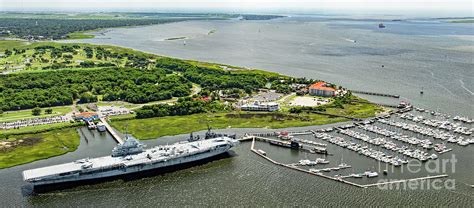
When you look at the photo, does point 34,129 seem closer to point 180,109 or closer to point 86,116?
point 86,116

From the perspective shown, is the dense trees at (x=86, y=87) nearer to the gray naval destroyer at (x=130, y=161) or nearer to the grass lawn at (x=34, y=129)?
the grass lawn at (x=34, y=129)

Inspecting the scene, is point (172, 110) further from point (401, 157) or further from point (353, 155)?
point (401, 157)

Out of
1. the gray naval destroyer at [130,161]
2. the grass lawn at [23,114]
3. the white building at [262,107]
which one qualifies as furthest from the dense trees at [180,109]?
the gray naval destroyer at [130,161]

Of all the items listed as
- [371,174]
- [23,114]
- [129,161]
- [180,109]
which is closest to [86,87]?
[23,114]

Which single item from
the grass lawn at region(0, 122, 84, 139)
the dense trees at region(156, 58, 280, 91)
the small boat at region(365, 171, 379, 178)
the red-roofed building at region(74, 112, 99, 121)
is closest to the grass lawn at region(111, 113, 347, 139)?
the red-roofed building at region(74, 112, 99, 121)

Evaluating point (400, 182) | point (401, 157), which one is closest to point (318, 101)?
point (401, 157)
